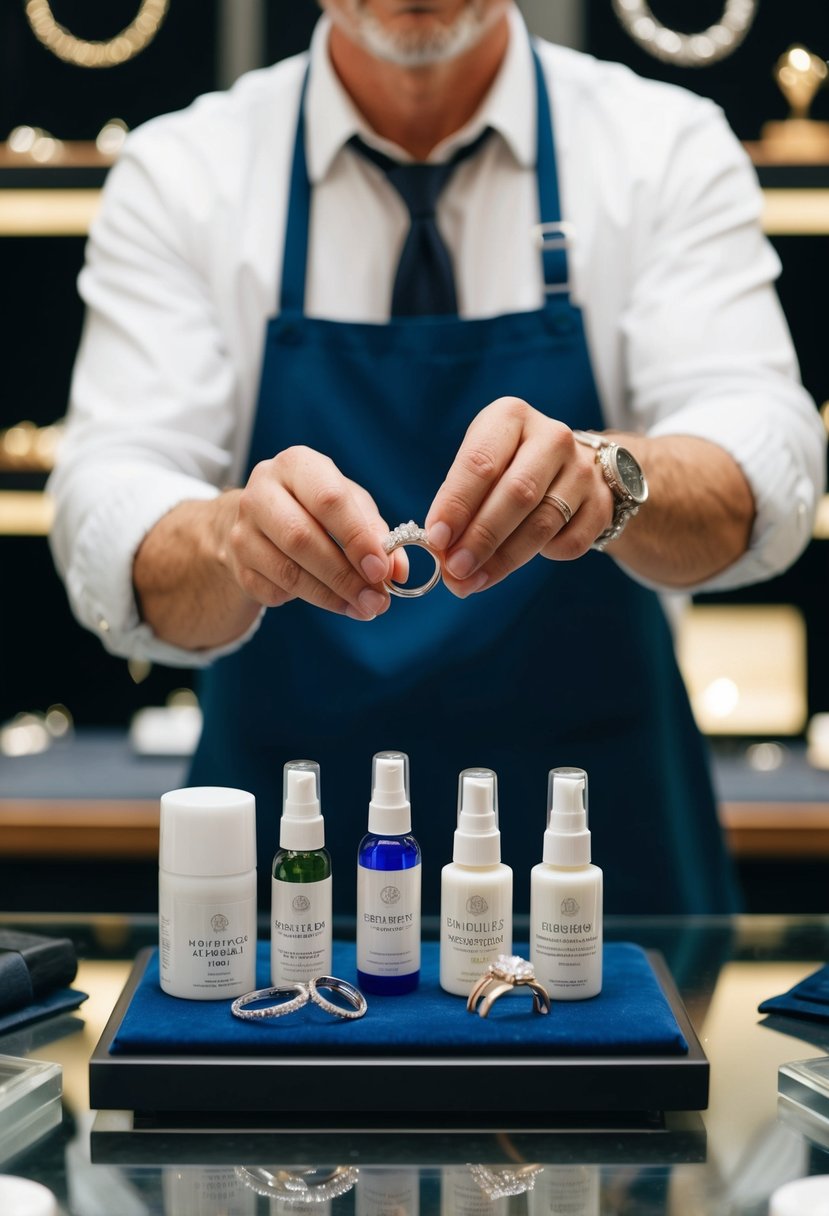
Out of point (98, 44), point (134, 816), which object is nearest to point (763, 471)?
point (134, 816)

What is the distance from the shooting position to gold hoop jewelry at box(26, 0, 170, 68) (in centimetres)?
274

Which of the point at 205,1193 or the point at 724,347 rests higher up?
the point at 724,347

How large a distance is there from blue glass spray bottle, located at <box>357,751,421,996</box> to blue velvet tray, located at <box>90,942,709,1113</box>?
7cm

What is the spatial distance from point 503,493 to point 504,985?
0.34m

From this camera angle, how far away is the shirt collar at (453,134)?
1.63 m

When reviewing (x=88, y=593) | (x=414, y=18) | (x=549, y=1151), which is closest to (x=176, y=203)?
(x=414, y=18)

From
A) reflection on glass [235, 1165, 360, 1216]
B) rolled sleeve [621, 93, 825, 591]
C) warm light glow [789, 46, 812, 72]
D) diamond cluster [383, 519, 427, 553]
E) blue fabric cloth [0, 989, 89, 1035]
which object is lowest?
reflection on glass [235, 1165, 360, 1216]

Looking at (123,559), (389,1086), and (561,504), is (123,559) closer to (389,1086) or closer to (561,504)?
(561,504)

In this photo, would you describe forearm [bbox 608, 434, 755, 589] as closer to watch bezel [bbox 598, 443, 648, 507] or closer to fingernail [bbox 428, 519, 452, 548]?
watch bezel [bbox 598, 443, 648, 507]

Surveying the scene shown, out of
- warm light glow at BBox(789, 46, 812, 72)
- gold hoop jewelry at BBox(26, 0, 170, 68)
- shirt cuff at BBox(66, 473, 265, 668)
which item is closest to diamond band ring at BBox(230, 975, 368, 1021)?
shirt cuff at BBox(66, 473, 265, 668)

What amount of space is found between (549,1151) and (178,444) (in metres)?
0.90

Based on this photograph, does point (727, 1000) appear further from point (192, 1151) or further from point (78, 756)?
point (78, 756)

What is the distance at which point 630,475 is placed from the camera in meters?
1.17

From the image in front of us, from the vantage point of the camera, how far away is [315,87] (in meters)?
1.68
